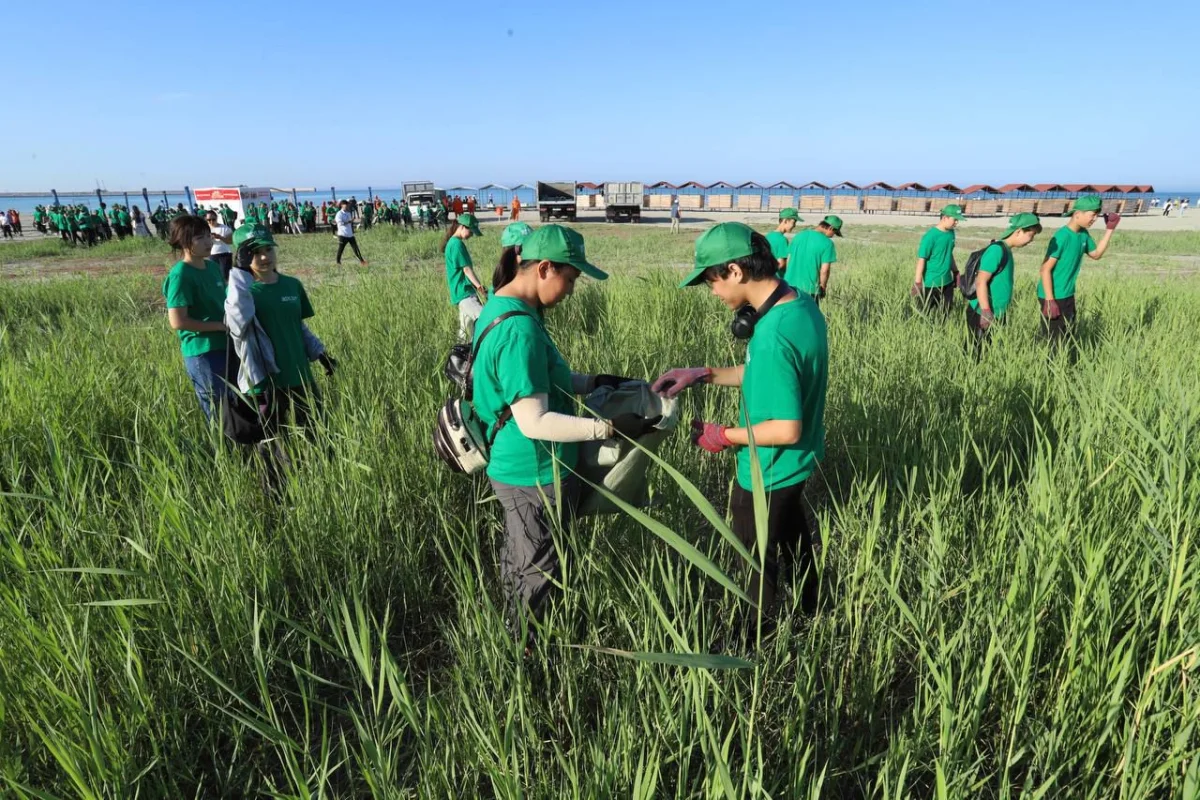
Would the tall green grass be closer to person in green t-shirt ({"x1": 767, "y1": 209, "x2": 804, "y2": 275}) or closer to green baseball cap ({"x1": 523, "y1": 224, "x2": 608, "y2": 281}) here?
green baseball cap ({"x1": 523, "y1": 224, "x2": 608, "y2": 281})

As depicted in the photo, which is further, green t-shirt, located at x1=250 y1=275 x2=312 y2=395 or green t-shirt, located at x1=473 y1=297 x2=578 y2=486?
green t-shirt, located at x1=250 y1=275 x2=312 y2=395

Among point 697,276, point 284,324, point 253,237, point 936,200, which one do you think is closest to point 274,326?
point 284,324

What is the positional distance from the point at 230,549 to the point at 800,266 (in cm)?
531

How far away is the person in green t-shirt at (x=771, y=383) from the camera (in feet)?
5.18

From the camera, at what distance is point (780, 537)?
1795 millimetres

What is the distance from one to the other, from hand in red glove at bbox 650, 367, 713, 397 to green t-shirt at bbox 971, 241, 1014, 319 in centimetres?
341

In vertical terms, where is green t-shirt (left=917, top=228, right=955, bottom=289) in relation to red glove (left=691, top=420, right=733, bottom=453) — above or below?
above

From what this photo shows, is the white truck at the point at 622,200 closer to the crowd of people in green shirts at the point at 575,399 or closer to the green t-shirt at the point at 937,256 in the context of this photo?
the green t-shirt at the point at 937,256

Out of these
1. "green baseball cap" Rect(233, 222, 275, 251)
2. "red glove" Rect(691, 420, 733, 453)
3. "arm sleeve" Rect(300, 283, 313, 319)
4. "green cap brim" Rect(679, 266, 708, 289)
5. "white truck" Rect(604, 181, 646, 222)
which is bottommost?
Result: "red glove" Rect(691, 420, 733, 453)

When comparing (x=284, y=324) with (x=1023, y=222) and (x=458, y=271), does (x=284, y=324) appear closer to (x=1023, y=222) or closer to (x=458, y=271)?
(x=458, y=271)

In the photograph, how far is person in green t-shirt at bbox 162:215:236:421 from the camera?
294 centimetres

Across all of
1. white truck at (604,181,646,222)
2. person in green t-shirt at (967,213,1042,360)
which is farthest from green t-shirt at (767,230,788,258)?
white truck at (604,181,646,222)

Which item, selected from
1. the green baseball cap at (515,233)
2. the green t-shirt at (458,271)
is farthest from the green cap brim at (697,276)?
the green t-shirt at (458,271)

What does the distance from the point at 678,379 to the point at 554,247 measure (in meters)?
0.57
